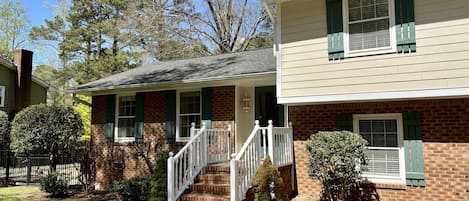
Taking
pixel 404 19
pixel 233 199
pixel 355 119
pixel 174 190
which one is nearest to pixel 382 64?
pixel 404 19

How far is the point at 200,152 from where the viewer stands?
26.7ft

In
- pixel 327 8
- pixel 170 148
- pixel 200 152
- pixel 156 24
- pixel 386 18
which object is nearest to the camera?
pixel 386 18

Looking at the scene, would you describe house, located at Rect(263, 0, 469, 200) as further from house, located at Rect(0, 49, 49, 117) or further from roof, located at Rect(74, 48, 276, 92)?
house, located at Rect(0, 49, 49, 117)

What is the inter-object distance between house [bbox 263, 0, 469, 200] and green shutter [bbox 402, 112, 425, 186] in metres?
0.02

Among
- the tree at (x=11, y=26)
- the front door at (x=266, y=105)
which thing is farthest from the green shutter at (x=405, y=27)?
the tree at (x=11, y=26)

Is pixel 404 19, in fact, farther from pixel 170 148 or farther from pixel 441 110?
pixel 170 148

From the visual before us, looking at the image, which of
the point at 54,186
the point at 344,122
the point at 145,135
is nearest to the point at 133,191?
the point at 54,186

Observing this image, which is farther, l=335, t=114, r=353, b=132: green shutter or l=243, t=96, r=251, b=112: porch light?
l=243, t=96, r=251, b=112: porch light

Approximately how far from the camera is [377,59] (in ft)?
22.8

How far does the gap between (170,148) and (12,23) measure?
25.4 metres

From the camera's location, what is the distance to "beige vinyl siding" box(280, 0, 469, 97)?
6.33m

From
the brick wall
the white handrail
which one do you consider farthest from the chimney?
the brick wall

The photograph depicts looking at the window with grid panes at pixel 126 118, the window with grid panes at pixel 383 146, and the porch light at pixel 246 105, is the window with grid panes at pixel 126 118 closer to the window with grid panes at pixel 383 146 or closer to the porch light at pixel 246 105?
the porch light at pixel 246 105

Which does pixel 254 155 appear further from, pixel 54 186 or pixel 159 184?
pixel 54 186
